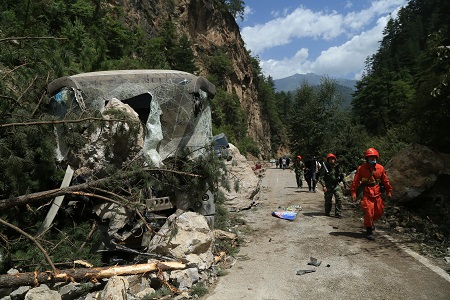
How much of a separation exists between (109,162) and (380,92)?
35.4m

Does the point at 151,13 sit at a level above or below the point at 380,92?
above

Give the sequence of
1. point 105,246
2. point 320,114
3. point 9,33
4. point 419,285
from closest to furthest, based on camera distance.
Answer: point 419,285, point 105,246, point 9,33, point 320,114

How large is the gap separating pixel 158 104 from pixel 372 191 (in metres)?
4.29

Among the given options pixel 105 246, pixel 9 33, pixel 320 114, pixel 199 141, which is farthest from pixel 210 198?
pixel 320 114

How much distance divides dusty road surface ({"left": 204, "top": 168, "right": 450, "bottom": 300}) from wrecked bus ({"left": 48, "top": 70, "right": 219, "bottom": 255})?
1482mm

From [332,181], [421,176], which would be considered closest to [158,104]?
[332,181]

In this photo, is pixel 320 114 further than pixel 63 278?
Yes

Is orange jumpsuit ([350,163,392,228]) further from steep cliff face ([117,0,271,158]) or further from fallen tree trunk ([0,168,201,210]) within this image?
steep cliff face ([117,0,271,158])

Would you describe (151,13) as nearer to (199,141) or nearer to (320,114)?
(320,114)

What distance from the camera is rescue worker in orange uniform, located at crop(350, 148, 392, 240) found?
20.1 ft

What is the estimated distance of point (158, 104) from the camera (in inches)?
243

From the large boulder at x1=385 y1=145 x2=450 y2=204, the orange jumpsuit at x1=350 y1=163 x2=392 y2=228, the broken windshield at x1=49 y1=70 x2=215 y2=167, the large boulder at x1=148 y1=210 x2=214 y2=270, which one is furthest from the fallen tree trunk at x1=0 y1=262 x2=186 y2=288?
the large boulder at x1=385 y1=145 x2=450 y2=204

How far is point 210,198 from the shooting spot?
643cm

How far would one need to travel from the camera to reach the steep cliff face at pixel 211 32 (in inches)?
1320
